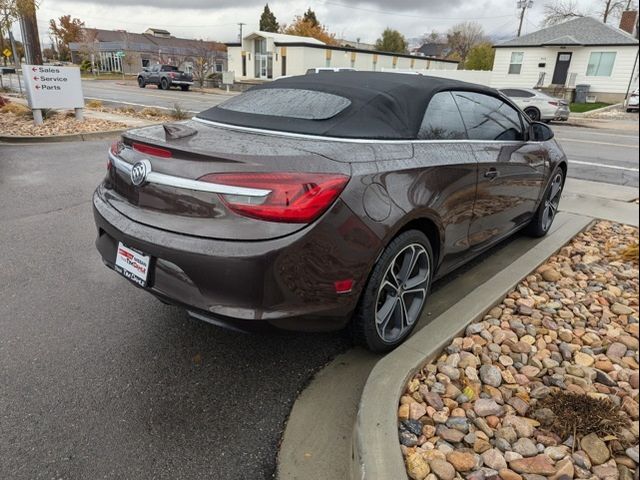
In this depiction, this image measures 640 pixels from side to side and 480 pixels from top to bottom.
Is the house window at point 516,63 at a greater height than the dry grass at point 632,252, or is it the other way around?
the house window at point 516,63

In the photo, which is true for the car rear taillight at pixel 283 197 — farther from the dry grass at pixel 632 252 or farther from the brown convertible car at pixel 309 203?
the dry grass at pixel 632 252

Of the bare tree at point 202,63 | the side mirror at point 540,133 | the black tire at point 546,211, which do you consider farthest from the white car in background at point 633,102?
the bare tree at point 202,63

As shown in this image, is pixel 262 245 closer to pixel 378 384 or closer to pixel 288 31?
pixel 378 384

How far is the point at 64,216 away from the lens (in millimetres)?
5070

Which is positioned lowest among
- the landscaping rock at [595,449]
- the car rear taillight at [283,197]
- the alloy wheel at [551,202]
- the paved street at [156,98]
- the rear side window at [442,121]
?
the paved street at [156,98]

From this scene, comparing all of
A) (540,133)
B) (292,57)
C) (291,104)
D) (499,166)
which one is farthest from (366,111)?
(292,57)

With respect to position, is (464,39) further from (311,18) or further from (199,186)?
(199,186)

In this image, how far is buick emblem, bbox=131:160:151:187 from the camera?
93.6 inches

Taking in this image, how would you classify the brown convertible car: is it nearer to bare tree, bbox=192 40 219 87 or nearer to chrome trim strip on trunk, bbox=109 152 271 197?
chrome trim strip on trunk, bbox=109 152 271 197

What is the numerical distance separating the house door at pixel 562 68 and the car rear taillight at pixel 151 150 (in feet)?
111

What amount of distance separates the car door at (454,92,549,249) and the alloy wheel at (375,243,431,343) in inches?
24.5

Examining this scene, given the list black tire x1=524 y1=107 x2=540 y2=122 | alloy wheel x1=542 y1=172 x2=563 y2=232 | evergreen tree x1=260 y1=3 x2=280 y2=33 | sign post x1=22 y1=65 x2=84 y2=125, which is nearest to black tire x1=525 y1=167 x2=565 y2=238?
alloy wheel x1=542 y1=172 x2=563 y2=232

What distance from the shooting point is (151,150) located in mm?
2439

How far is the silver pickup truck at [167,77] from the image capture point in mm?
31172
